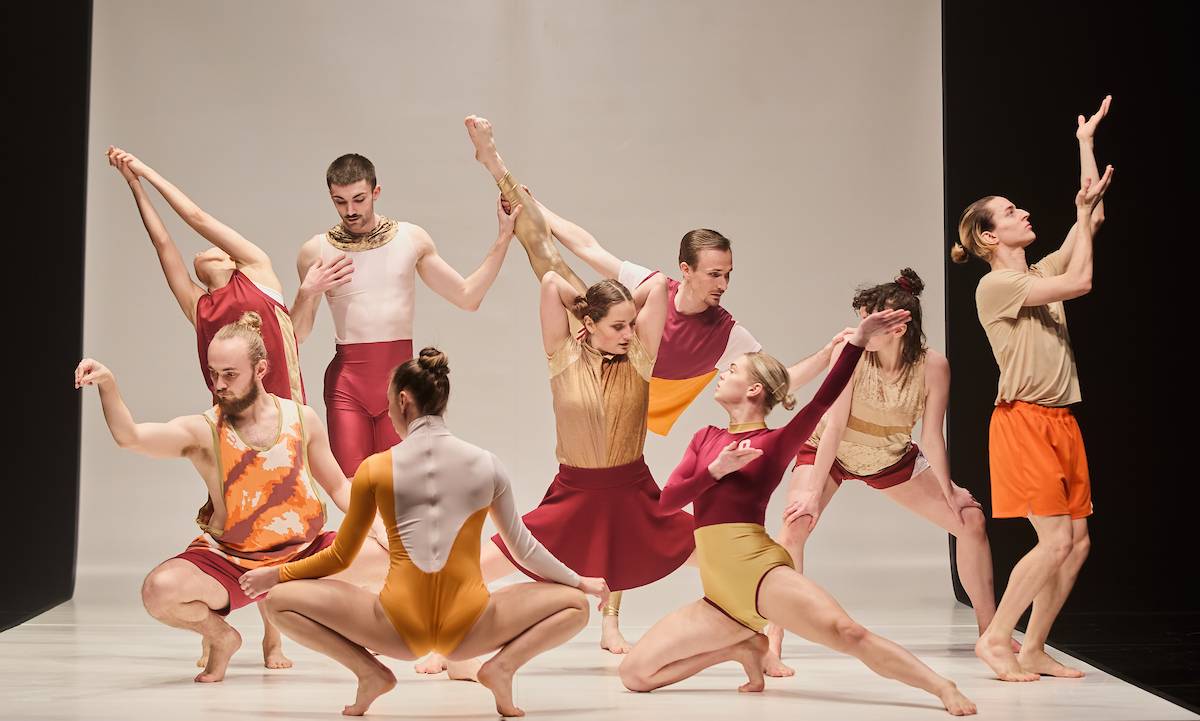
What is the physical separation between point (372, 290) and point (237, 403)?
3.29 ft

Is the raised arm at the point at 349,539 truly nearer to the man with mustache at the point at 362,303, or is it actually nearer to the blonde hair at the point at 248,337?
→ the blonde hair at the point at 248,337

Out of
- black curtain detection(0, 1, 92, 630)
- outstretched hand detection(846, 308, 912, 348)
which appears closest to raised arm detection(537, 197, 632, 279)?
outstretched hand detection(846, 308, 912, 348)

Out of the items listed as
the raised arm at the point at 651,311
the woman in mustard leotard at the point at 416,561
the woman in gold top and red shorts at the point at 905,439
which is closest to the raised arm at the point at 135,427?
the woman in mustard leotard at the point at 416,561

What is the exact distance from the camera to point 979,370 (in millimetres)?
7285

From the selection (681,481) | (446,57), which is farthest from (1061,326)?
(446,57)

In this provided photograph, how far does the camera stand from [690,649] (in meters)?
4.70

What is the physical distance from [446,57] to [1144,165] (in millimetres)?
3673

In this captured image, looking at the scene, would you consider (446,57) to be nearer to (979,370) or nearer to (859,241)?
(859,241)

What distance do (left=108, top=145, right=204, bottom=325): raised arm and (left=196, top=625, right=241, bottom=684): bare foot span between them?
4.45 ft

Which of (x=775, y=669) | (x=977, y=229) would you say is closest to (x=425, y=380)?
(x=775, y=669)

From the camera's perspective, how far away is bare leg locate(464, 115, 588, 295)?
565cm

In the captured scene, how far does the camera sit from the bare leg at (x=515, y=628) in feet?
14.0

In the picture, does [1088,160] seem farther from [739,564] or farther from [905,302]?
[739,564]

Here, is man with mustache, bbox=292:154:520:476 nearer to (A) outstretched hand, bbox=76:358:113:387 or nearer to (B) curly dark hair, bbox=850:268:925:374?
(A) outstretched hand, bbox=76:358:113:387
